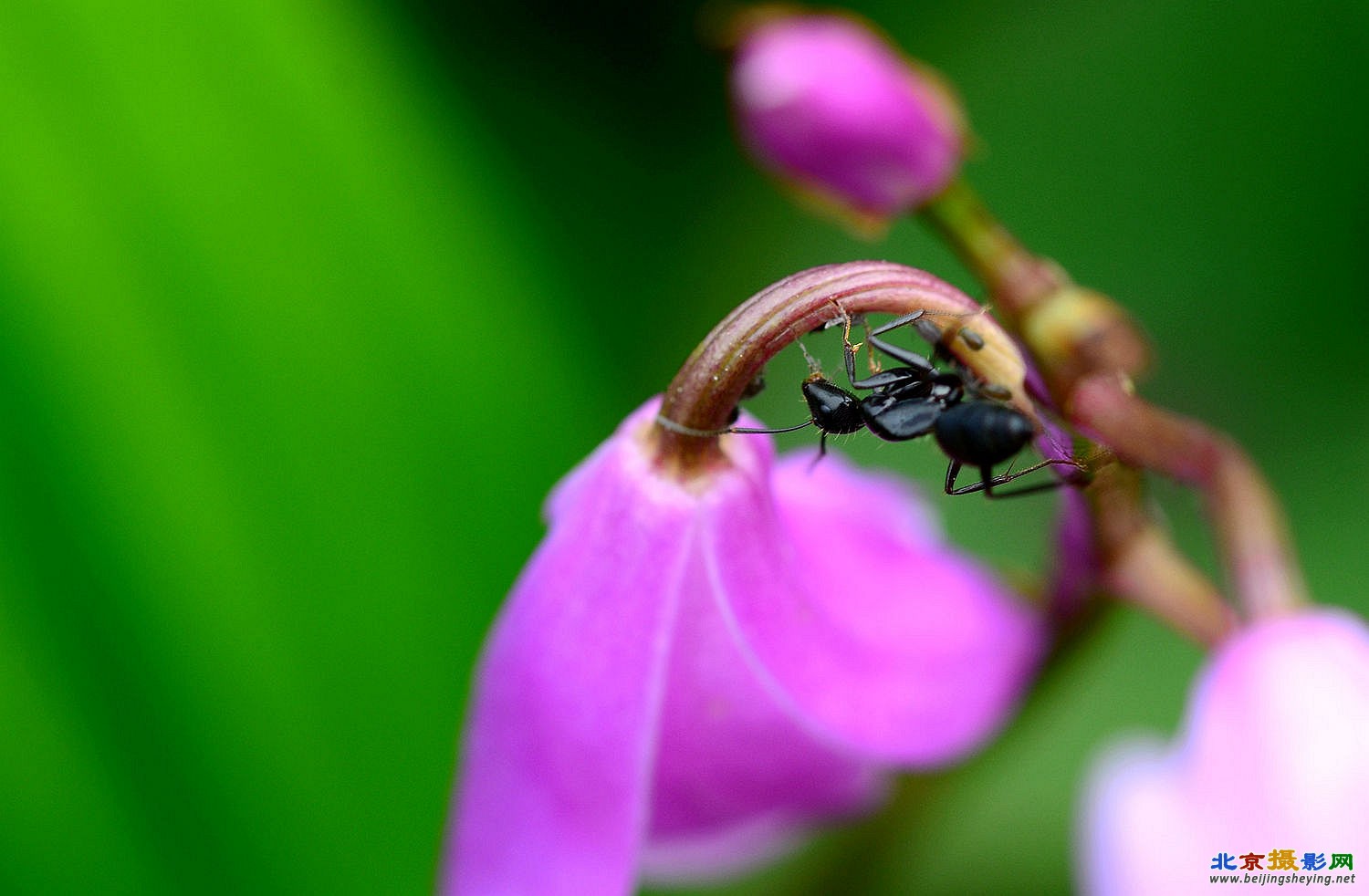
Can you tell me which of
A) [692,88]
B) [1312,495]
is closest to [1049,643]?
[1312,495]

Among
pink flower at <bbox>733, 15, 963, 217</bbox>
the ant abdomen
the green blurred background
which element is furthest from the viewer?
the green blurred background

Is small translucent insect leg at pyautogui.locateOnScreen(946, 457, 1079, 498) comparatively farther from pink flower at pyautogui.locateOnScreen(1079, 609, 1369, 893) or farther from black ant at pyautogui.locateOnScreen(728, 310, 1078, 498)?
pink flower at pyautogui.locateOnScreen(1079, 609, 1369, 893)

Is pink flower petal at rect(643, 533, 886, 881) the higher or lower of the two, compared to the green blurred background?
lower

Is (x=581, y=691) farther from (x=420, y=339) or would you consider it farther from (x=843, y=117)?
(x=420, y=339)

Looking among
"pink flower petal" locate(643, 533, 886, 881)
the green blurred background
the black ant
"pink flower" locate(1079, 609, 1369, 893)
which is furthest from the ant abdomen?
the green blurred background

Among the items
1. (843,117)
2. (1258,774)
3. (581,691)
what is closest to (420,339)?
(843,117)
